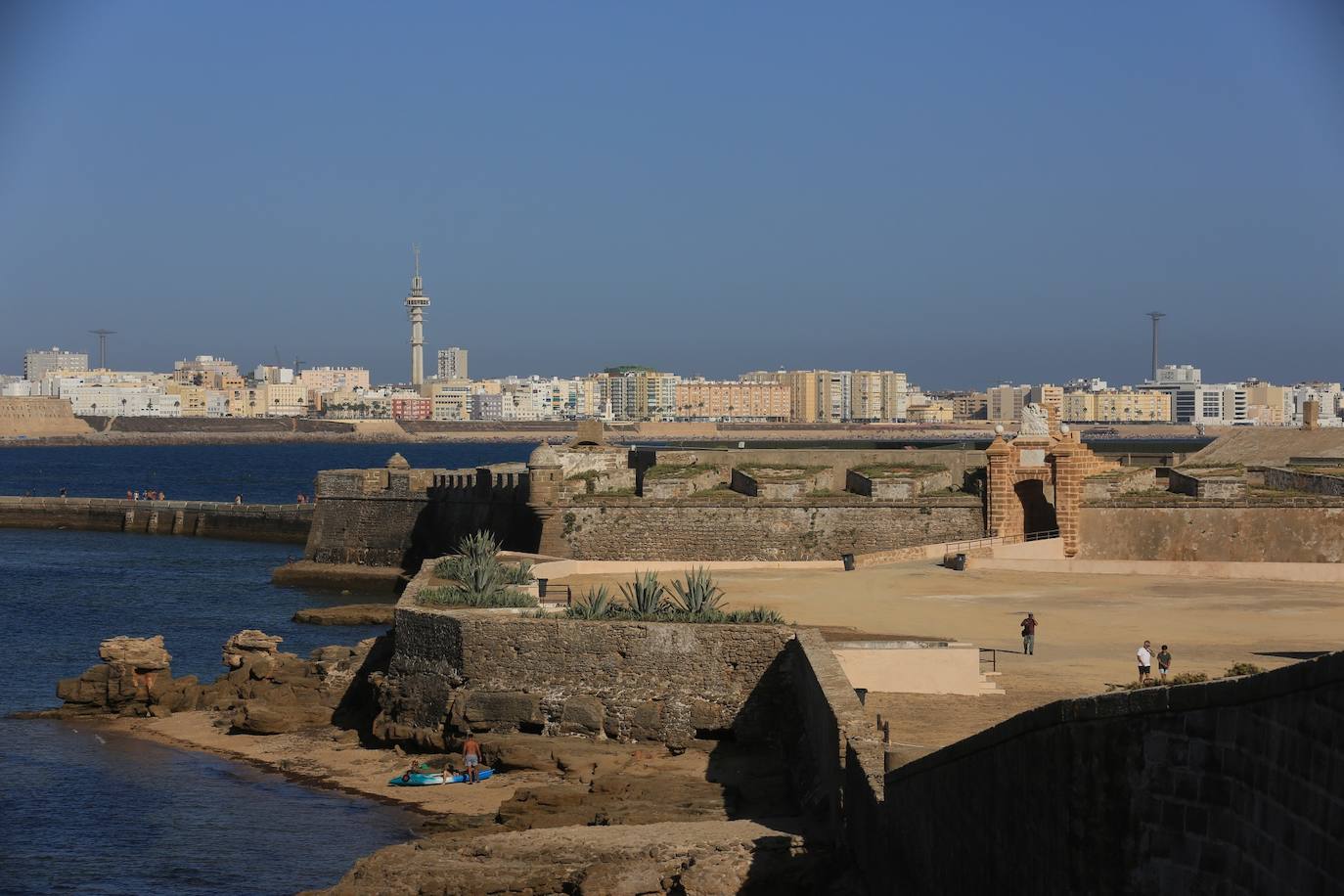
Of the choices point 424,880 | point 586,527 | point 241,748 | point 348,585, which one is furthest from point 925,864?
point 348,585

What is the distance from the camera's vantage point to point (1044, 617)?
24.8 metres

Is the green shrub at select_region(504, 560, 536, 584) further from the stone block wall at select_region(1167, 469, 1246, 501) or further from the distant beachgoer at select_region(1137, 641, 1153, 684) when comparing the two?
the stone block wall at select_region(1167, 469, 1246, 501)

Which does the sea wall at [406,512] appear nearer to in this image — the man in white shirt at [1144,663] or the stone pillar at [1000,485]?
the stone pillar at [1000,485]

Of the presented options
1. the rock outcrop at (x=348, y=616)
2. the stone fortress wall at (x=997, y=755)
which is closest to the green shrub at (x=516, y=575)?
the stone fortress wall at (x=997, y=755)

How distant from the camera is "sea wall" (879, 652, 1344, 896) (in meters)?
6.19

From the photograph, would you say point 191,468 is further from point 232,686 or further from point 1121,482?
point 232,686

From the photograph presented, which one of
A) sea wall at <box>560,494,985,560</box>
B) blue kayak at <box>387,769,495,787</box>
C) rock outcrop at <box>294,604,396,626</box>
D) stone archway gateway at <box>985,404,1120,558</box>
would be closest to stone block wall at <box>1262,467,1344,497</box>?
stone archway gateway at <box>985,404,1120,558</box>

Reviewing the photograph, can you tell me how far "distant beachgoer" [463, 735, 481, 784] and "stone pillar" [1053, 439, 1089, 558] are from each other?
656 inches

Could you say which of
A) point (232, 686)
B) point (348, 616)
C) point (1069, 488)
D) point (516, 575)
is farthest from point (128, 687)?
point (1069, 488)

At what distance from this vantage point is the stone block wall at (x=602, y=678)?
20266 mm

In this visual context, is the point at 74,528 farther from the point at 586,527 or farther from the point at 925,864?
the point at 925,864

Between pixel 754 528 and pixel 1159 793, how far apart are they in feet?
97.6

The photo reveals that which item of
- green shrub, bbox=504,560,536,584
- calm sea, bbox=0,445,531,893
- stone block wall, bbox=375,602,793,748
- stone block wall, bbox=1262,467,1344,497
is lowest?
calm sea, bbox=0,445,531,893

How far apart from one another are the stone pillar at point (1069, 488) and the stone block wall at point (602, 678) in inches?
580
